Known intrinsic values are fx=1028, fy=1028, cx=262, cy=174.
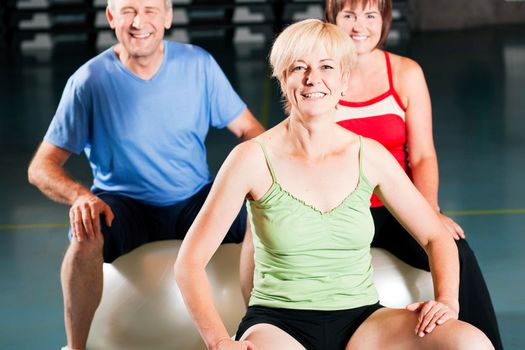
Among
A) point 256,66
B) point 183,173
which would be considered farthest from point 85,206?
point 256,66

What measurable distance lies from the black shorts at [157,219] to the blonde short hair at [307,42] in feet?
3.85

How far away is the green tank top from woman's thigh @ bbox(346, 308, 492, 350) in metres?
0.08

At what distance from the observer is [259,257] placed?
8.82 feet

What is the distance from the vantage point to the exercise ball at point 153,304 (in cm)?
352

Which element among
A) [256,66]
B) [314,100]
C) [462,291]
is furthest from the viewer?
[256,66]

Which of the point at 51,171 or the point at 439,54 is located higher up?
the point at 51,171

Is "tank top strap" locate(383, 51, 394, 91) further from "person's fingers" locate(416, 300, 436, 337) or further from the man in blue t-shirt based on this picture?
"person's fingers" locate(416, 300, 436, 337)

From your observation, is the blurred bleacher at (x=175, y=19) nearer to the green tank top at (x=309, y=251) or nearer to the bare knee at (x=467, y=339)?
the green tank top at (x=309, y=251)

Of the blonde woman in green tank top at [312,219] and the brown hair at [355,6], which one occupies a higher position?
the brown hair at [355,6]

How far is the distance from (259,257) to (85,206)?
2.80 feet

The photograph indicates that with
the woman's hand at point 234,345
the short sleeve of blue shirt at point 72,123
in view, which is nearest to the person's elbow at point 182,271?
the woman's hand at point 234,345

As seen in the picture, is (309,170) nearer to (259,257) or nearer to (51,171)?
(259,257)

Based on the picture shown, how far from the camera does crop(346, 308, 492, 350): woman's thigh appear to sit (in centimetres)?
241

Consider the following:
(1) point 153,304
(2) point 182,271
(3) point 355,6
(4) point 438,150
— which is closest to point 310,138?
(2) point 182,271
